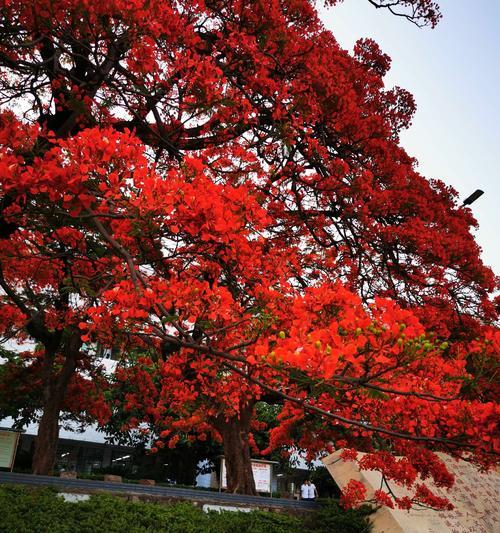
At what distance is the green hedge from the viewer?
18.7ft

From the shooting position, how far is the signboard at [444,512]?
725 cm

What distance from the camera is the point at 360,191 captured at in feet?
24.9

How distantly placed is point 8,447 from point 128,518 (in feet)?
11.6

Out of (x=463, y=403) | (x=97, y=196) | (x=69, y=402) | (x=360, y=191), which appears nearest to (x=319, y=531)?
(x=463, y=403)

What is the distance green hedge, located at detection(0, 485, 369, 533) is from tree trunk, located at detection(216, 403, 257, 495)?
1645mm

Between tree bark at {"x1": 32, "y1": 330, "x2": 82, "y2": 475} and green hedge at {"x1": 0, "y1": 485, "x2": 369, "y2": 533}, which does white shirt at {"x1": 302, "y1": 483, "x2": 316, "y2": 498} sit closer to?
green hedge at {"x1": 0, "y1": 485, "x2": 369, "y2": 533}

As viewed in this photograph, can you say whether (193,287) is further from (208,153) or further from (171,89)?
(208,153)

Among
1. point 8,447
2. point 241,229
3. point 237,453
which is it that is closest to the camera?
point 241,229

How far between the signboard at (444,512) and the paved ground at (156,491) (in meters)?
1.11

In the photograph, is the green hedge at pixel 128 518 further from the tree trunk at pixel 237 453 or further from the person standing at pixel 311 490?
the person standing at pixel 311 490

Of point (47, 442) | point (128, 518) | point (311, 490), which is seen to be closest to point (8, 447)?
point (47, 442)

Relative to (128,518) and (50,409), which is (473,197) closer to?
(128,518)

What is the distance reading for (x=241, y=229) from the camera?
147 inches

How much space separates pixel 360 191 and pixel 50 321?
247 inches
